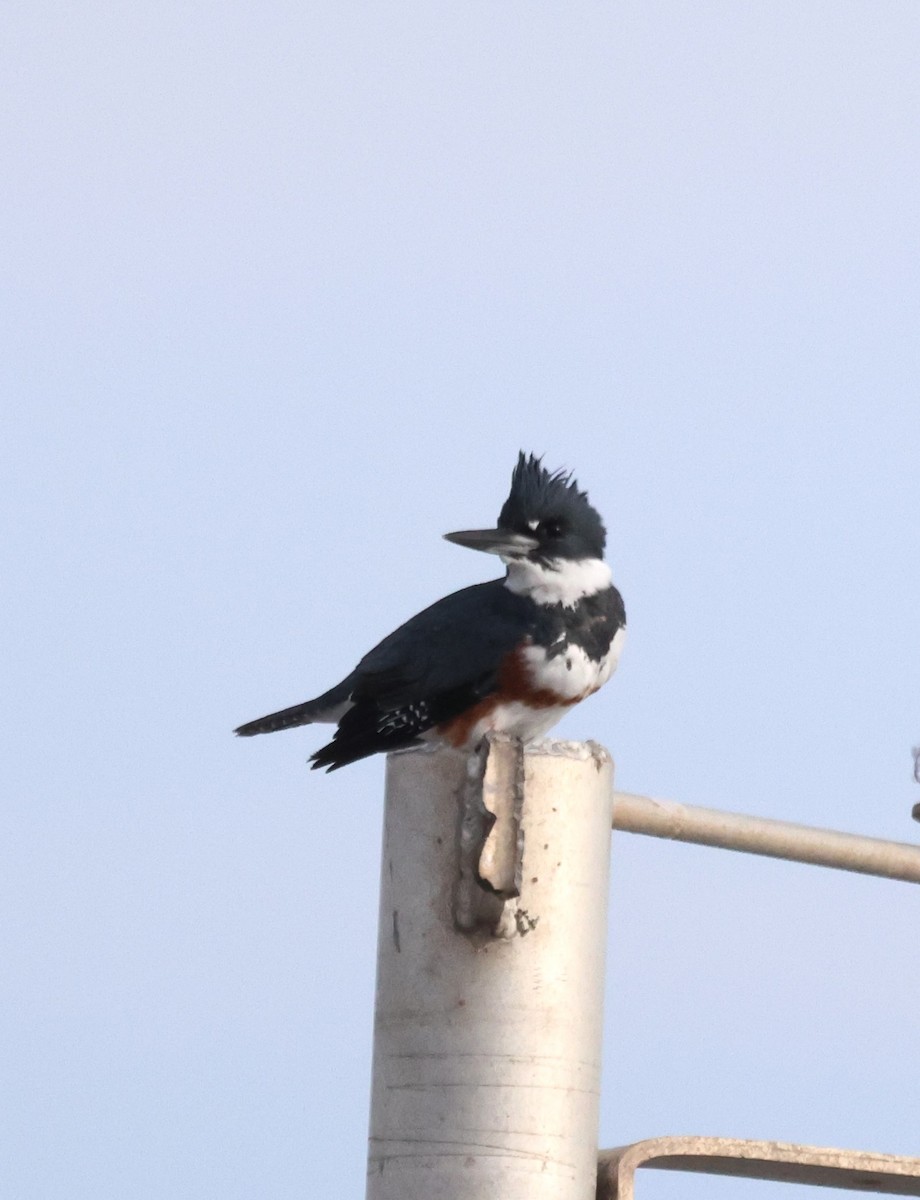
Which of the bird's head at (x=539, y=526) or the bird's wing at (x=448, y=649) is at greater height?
the bird's head at (x=539, y=526)

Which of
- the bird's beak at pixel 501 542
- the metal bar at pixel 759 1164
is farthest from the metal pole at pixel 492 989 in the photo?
the bird's beak at pixel 501 542

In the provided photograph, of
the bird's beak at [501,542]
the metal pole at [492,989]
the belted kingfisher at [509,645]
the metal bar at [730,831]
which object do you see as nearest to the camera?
the metal pole at [492,989]

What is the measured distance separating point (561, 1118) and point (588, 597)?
310 cm

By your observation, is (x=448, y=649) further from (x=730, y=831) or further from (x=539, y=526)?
(x=730, y=831)

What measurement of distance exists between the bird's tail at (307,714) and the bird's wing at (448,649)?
0.14 m

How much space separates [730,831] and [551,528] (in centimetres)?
293

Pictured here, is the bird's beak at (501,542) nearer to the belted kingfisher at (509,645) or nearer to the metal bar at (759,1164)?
the belted kingfisher at (509,645)

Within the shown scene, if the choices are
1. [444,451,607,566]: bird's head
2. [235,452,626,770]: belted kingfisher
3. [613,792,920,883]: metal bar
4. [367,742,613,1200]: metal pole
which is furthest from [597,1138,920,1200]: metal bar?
[444,451,607,566]: bird's head

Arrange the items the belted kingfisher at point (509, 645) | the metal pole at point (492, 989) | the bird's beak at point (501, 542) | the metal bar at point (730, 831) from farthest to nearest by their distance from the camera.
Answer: the bird's beak at point (501, 542)
the belted kingfisher at point (509, 645)
the metal bar at point (730, 831)
the metal pole at point (492, 989)

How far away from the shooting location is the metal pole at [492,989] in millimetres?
2045

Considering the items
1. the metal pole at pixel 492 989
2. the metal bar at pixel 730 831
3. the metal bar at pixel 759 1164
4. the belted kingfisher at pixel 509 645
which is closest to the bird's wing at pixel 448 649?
the belted kingfisher at pixel 509 645

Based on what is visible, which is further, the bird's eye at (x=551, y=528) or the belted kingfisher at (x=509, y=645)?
the bird's eye at (x=551, y=528)

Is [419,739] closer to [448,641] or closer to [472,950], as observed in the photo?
[448,641]

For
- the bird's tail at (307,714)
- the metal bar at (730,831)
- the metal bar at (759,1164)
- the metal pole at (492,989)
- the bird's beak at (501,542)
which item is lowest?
the metal bar at (759,1164)
